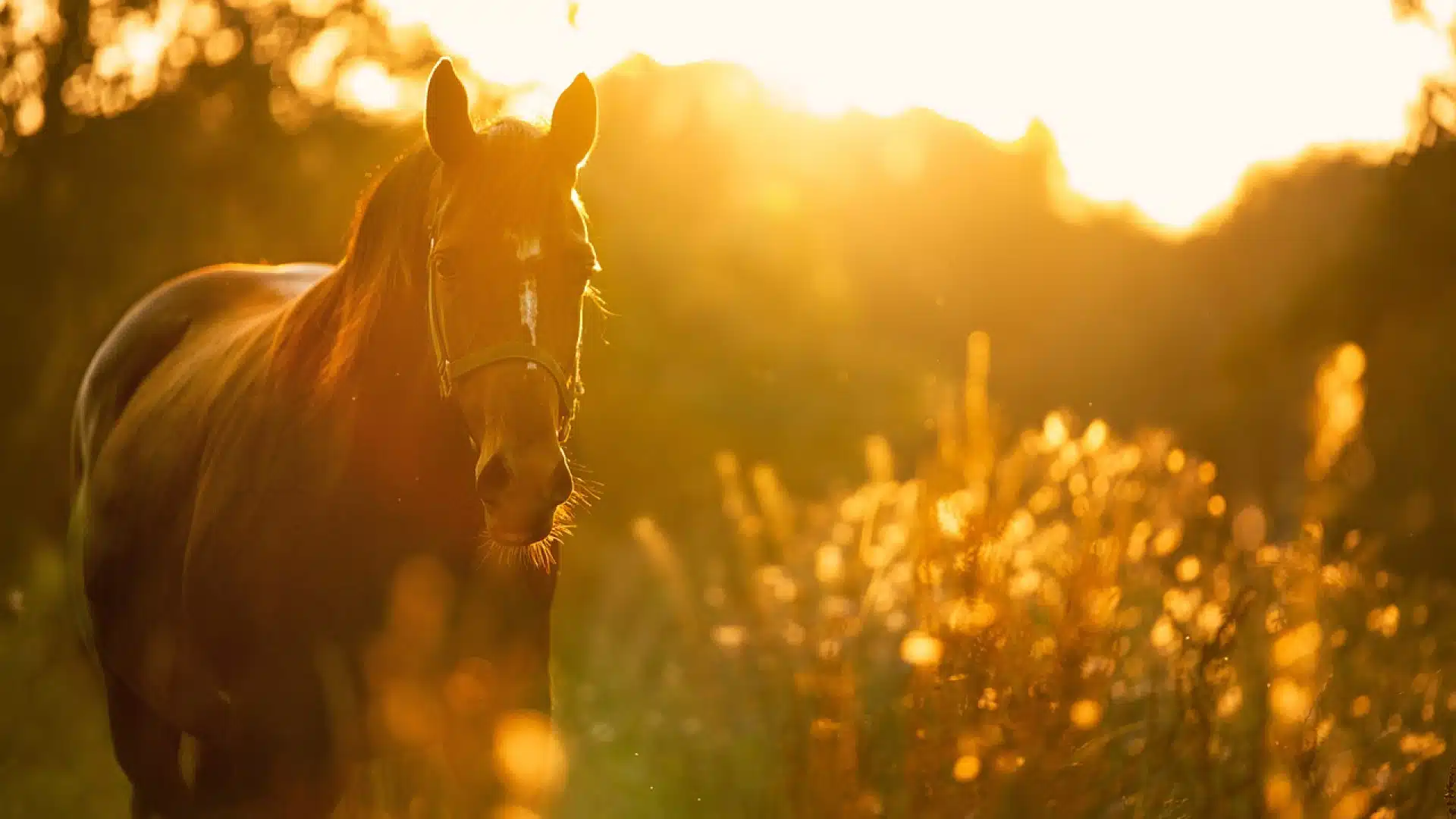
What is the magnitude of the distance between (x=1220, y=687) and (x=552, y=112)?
2.00 meters

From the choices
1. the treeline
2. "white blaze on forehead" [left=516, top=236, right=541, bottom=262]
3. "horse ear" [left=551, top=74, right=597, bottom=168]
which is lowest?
"white blaze on forehead" [left=516, top=236, right=541, bottom=262]

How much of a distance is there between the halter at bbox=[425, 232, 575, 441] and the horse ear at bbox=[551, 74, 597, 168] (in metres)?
0.42

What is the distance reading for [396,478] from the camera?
3.31 m

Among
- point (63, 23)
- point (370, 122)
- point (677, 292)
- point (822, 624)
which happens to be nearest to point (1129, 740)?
point (822, 624)

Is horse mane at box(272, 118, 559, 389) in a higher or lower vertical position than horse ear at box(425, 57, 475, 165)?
lower

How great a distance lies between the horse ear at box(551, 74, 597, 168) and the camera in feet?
11.0

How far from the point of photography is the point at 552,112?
3.35 metres

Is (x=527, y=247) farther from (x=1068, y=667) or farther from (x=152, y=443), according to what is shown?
(x=152, y=443)

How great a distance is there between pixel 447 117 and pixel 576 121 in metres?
0.35

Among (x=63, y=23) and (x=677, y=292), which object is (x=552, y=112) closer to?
(x=63, y=23)

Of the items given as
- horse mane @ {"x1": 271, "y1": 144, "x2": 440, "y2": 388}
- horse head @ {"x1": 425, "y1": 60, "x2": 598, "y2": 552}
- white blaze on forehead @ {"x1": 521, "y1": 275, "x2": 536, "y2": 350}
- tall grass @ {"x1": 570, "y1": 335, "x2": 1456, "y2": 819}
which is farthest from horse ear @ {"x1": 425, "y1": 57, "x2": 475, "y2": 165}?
tall grass @ {"x1": 570, "y1": 335, "x2": 1456, "y2": 819}

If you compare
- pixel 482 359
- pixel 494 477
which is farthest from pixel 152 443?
pixel 494 477

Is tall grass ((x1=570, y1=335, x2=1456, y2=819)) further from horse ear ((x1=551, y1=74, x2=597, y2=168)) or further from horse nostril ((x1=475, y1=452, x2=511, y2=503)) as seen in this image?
horse ear ((x1=551, y1=74, x2=597, y2=168))

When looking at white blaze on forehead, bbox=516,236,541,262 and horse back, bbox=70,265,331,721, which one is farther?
horse back, bbox=70,265,331,721
